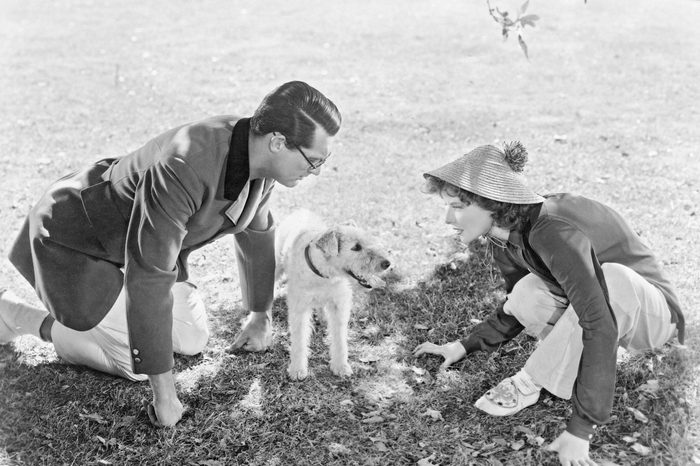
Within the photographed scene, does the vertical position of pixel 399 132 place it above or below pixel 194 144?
below

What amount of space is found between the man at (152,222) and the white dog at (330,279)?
0.34m

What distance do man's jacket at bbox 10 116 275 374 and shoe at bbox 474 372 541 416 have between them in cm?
153

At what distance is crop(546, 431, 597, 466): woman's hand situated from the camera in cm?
294

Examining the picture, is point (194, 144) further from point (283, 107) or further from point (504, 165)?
point (504, 165)

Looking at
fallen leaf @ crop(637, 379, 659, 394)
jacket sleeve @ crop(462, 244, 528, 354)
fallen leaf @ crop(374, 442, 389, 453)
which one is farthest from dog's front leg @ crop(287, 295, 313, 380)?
fallen leaf @ crop(637, 379, 659, 394)

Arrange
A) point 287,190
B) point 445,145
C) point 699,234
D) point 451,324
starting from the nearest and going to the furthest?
point 451,324 → point 699,234 → point 287,190 → point 445,145

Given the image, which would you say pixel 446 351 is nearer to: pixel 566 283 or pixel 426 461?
pixel 426 461

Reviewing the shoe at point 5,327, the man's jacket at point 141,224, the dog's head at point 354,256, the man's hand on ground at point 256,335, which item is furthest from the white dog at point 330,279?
the shoe at point 5,327

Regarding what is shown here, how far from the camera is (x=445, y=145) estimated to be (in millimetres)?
7750

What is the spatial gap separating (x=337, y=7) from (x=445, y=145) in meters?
8.85

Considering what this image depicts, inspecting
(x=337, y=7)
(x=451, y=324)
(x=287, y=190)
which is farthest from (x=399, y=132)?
(x=337, y=7)

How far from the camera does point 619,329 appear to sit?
316cm

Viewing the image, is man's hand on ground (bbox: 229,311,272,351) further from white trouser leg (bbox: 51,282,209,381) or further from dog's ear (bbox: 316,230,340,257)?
dog's ear (bbox: 316,230,340,257)

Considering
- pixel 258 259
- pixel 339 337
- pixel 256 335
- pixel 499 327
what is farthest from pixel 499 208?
pixel 256 335
